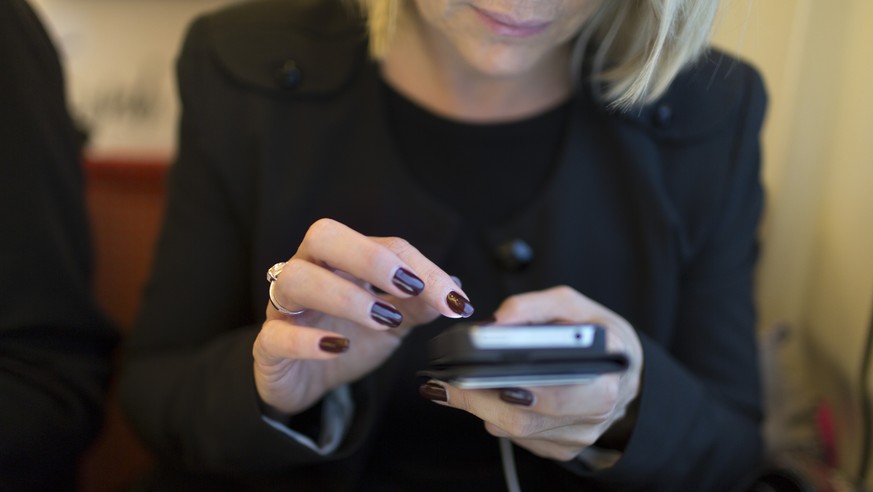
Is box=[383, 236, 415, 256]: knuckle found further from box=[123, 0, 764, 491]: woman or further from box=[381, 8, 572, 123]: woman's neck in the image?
box=[381, 8, 572, 123]: woman's neck

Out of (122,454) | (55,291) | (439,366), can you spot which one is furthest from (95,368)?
(439,366)

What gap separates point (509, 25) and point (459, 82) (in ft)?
0.47

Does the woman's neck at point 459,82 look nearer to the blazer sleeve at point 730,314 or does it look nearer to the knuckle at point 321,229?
the blazer sleeve at point 730,314

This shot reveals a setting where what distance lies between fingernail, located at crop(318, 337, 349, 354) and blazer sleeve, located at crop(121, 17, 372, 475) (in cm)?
22

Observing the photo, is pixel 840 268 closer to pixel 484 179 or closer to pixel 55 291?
pixel 484 179

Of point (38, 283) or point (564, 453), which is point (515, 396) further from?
point (38, 283)

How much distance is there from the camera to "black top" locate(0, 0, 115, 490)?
0.67 metres

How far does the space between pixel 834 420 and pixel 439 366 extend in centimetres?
59

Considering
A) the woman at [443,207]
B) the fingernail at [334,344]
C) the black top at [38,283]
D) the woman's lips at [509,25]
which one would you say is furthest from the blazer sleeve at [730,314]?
the black top at [38,283]

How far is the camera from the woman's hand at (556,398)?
487mm

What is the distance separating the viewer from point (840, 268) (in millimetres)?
798

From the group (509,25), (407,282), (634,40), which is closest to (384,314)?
(407,282)

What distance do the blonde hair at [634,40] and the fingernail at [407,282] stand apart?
28 centimetres

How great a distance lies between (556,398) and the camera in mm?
483
